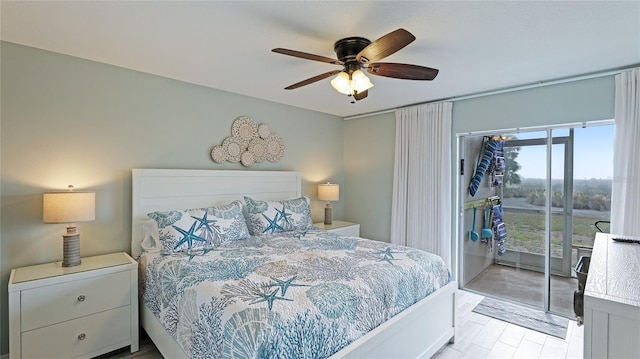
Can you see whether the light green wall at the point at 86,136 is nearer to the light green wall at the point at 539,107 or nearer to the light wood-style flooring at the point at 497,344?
the light wood-style flooring at the point at 497,344

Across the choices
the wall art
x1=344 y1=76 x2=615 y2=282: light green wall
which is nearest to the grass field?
x1=344 y1=76 x2=615 y2=282: light green wall

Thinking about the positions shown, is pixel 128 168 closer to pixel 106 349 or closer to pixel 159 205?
pixel 159 205

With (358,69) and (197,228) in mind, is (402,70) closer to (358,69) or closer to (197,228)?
(358,69)

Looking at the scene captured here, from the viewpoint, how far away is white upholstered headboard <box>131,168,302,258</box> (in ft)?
9.08

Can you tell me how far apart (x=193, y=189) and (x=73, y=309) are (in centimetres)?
139

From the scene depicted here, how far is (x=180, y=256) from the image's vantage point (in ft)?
7.66

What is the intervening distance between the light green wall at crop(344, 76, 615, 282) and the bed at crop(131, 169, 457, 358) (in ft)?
5.00

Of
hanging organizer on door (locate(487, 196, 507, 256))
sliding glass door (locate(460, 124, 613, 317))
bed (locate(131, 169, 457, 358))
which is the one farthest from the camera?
hanging organizer on door (locate(487, 196, 507, 256))

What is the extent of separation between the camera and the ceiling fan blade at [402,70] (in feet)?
6.45

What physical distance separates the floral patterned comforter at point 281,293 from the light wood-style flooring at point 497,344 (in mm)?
546

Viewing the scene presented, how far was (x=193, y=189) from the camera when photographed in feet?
10.3

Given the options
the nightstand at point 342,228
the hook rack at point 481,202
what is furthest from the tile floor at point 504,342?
the nightstand at point 342,228

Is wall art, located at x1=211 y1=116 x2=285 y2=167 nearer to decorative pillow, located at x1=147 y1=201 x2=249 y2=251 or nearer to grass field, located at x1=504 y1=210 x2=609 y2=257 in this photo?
decorative pillow, located at x1=147 y1=201 x2=249 y2=251

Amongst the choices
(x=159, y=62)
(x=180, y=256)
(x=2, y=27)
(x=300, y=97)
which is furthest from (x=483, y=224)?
(x=2, y=27)
